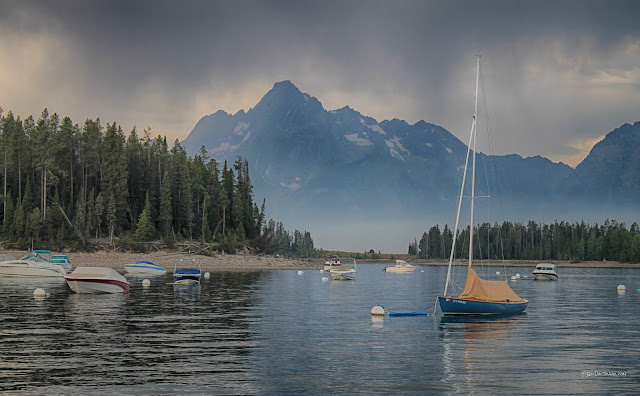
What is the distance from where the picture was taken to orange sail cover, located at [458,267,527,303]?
52.3 m

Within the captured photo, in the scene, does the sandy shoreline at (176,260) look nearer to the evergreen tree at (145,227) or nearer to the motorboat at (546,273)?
the evergreen tree at (145,227)

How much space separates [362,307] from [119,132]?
126586 millimetres

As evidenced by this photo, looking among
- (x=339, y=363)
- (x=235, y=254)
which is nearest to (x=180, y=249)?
(x=235, y=254)

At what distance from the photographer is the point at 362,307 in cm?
6253

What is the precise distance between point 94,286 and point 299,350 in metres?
41.7

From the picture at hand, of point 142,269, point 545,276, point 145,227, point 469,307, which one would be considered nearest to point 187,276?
point 142,269

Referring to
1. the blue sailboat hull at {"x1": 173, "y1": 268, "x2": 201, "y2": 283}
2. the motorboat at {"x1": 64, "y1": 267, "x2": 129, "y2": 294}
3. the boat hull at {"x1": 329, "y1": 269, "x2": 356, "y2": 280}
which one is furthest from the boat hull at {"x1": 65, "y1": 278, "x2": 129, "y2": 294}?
the boat hull at {"x1": 329, "y1": 269, "x2": 356, "y2": 280}

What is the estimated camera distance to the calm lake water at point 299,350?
26266 mm

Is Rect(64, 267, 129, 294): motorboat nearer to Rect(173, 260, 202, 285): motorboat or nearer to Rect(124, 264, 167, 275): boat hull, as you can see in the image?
Rect(173, 260, 202, 285): motorboat

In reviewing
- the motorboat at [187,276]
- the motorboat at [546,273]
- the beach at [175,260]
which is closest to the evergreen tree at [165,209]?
the beach at [175,260]

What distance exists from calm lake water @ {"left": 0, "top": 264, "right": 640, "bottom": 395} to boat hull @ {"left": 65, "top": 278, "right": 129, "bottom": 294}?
7780 millimetres

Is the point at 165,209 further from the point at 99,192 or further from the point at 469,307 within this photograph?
the point at 469,307

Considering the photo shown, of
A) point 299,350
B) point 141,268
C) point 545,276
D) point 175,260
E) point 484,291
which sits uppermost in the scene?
point 175,260

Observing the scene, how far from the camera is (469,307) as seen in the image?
5238 cm
